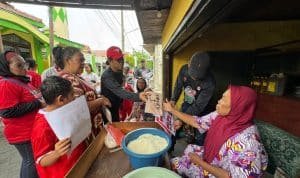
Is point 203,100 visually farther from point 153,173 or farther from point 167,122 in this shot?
point 153,173

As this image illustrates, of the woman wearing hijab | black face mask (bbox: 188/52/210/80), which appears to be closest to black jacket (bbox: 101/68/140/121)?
the woman wearing hijab

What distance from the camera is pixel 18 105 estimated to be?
211 cm

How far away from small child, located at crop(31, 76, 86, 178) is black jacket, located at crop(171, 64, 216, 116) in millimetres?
1605

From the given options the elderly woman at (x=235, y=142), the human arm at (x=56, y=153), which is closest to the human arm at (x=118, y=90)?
the elderly woman at (x=235, y=142)

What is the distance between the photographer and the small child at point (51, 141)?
1.25 m

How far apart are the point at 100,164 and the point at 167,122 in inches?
26.8

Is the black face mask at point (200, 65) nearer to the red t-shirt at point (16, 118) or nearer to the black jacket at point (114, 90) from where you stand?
the black jacket at point (114, 90)

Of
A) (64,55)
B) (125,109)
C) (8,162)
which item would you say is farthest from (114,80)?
(8,162)

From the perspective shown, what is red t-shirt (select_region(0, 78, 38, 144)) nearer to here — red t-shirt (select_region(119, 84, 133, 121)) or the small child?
the small child

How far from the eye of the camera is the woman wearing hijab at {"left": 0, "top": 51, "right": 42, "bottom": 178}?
2.06m

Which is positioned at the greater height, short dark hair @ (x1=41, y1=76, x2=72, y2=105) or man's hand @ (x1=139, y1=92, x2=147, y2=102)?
short dark hair @ (x1=41, y1=76, x2=72, y2=105)

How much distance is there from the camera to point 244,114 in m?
1.36

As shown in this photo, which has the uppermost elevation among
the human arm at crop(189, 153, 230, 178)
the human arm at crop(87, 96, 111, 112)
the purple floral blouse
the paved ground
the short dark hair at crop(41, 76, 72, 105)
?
the short dark hair at crop(41, 76, 72, 105)

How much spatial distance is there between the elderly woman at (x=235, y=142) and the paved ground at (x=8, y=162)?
2947 mm
